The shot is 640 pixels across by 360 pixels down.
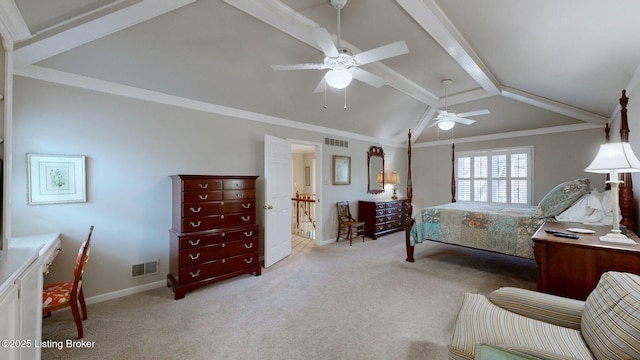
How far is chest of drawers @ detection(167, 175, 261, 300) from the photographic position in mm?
2998

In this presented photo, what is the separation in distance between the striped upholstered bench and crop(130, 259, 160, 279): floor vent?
341cm

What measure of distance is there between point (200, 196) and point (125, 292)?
144cm

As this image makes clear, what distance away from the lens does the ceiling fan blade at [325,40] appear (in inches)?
75.2

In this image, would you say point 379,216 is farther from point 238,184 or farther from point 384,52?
point 384,52

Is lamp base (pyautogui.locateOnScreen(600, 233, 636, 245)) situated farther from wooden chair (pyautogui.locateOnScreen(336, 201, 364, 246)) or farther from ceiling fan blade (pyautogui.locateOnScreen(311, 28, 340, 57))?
wooden chair (pyautogui.locateOnScreen(336, 201, 364, 246))

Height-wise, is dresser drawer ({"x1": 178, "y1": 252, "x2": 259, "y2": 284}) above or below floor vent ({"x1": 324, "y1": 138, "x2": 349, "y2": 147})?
below

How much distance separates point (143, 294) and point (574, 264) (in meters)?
4.44

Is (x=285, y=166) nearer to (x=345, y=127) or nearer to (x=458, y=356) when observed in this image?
(x=345, y=127)

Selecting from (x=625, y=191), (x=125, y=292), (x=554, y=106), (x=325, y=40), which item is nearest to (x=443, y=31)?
(x=325, y=40)

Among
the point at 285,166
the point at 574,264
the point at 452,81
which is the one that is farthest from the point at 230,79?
the point at 574,264

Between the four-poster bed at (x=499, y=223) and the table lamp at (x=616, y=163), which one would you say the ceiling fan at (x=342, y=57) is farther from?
the four-poster bed at (x=499, y=223)

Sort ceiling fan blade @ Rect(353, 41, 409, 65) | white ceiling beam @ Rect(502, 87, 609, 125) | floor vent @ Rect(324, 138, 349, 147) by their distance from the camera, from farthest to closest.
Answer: floor vent @ Rect(324, 138, 349, 147) → white ceiling beam @ Rect(502, 87, 609, 125) → ceiling fan blade @ Rect(353, 41, 409, 65)

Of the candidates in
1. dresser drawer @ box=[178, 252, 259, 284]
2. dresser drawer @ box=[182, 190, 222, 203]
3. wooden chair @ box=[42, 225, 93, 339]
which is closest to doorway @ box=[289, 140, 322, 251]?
dresser drawer @ box=[178, 252, 259, 284]

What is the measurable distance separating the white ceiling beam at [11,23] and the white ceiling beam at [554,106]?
5815 millimetres
